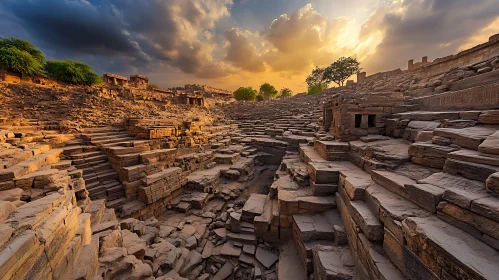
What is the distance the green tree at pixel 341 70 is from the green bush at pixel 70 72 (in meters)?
39.1

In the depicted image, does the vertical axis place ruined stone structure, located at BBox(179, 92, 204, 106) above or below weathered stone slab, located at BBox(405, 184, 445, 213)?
above

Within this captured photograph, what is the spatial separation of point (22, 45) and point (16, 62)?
5.32m

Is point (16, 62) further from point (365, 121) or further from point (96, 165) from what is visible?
point (365, 121)

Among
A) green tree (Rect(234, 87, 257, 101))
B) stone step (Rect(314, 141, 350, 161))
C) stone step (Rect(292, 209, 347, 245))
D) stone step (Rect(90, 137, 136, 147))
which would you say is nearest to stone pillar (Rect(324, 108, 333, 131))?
stone step (Rect(314, 141, 350, 161))

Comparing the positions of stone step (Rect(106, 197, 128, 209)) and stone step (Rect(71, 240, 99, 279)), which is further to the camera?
stone step (Rect(106, 197, 128, 209))

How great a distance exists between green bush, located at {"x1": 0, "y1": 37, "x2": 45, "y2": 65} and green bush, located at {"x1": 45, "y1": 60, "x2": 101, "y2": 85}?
1.70 metres

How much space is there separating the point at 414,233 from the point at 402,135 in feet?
14.8

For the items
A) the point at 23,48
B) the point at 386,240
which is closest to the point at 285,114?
the point at 386,240

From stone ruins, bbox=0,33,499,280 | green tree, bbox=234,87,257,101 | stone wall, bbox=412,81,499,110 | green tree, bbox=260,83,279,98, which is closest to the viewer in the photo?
stone ruins, bbox=0,33,499,280

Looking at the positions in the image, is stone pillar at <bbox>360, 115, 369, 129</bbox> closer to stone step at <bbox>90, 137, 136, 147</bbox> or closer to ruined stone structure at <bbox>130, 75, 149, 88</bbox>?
stone step at <bbox>90, 137, 136, 147</bbox>

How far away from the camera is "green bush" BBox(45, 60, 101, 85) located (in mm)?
17234

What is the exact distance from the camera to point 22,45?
17.2 metres

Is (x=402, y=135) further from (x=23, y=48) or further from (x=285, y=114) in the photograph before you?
(x=23, y=48)

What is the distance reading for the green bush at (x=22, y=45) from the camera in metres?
16.5
